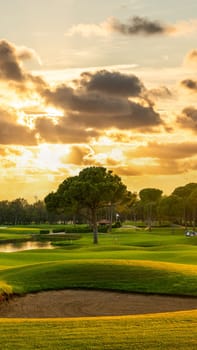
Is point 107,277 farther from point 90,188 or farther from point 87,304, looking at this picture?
point 90,188

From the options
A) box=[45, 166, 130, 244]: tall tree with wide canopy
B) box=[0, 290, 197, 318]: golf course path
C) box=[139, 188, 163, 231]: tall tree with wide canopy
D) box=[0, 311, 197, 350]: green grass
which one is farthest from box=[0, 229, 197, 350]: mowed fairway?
box=[139, 188, 163, 231]: tall tree with wide canopy

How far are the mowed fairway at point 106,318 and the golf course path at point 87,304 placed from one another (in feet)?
3.92

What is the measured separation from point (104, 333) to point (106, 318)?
3184 millimetres

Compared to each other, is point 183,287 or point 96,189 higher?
point 96,189

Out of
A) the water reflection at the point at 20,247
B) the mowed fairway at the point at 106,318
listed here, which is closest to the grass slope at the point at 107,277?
the mowed fairway at the point at 106,318

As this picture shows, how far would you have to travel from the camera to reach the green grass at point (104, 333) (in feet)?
49.7

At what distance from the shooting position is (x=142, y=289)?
1192 inches

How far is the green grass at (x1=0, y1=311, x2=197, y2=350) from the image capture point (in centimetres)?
1515

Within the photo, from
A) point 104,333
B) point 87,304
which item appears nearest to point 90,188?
point 87,304

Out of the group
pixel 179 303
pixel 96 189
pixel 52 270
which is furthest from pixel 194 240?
pixel 179 303

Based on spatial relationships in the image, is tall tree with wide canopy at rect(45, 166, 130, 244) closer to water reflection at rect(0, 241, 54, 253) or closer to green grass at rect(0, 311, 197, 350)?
water reflection at rect(0, 241, 54, 253)

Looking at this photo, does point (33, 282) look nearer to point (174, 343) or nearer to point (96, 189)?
point (174, 343)

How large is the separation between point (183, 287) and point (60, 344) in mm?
15876

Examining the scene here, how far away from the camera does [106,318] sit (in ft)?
65.2
